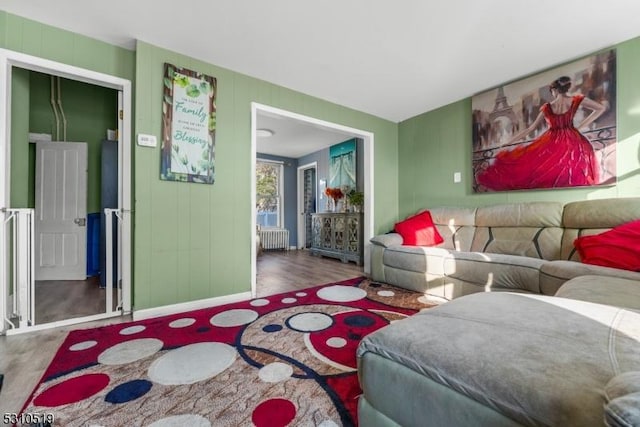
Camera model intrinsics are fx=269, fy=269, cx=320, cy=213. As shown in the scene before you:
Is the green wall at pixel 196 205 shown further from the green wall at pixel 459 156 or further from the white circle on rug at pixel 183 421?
the green wall at pixel 459 156

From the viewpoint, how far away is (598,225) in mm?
2303

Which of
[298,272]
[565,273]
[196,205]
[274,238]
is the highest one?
[196,205]

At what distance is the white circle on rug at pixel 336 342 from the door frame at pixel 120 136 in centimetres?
181

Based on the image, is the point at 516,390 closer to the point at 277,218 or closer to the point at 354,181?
the point at 354,181

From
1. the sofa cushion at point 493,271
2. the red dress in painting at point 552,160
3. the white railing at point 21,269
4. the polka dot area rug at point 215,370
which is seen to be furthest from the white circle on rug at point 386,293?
the white railing at point 21,269

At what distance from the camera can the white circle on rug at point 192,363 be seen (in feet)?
4.58

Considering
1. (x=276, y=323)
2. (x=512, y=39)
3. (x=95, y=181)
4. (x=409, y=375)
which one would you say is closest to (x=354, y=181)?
(x=512, y=39)

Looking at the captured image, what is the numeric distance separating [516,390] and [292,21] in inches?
98.7

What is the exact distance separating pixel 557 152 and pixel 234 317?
346cm

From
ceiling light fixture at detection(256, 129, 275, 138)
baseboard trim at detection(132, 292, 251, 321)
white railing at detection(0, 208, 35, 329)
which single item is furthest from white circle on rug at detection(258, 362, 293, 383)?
ceiling light fixture at detection(256, 129, 275, 138)

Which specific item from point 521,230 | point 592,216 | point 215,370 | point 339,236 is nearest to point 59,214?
point 215,370

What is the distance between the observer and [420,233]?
11.0 ft

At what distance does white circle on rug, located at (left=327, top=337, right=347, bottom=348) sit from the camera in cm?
173

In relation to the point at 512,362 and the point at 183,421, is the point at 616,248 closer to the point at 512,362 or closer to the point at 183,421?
the point at 512,362
